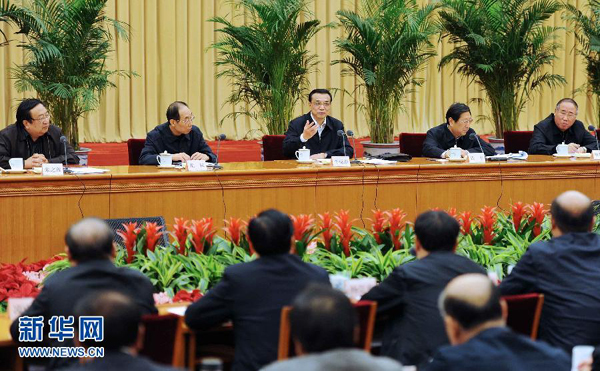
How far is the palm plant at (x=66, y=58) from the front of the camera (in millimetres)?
7395

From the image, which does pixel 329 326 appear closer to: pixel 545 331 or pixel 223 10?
pixel 545 331

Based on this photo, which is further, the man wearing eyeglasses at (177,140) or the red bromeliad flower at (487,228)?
the man wearing eyeglasses at (177,140)

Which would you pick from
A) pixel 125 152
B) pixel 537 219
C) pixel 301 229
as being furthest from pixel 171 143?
pixel 125 152

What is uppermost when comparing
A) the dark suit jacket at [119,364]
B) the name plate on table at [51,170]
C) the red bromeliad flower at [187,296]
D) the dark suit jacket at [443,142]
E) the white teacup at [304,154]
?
the dark suit jacket at [443,142]

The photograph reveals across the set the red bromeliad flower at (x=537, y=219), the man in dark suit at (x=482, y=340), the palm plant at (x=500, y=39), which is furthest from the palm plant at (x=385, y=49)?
the man in dark suit at (x=482, y=340)

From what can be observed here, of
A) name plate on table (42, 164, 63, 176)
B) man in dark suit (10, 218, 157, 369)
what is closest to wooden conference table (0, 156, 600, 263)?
name plate on table (42, 164, 63, 176)

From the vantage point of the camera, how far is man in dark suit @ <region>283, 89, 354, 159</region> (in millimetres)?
6684

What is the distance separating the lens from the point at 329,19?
1115cm

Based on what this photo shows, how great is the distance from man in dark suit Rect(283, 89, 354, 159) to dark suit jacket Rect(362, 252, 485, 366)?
3.64 m

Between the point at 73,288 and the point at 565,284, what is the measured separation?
1.57 metres

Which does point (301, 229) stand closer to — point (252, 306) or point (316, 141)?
point (252, 306)

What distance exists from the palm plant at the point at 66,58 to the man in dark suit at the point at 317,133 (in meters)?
1.75

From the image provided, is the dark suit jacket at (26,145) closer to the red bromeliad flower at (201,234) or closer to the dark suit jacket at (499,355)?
the red bromeliad flower at (201,234)

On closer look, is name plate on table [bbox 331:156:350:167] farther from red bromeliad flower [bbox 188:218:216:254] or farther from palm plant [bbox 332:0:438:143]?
palm plant [bbox 332:0:438:143]
